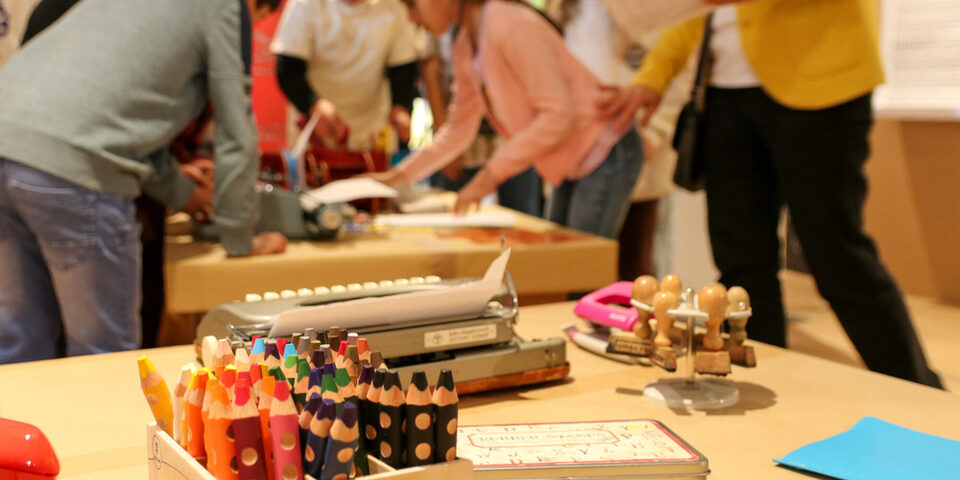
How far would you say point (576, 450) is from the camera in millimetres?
701

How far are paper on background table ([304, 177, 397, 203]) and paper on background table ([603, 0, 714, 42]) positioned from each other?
28.9 inches

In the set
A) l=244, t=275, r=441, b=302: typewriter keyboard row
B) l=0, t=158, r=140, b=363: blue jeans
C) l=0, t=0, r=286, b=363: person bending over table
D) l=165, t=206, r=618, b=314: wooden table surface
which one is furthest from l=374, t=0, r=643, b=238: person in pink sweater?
l=244, t=275, r=441, b=302: typewriter keyboard row

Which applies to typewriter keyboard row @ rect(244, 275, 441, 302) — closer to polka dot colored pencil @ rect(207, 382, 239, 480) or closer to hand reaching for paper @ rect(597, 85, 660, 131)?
polka dot colored pencil @ rect(207, 382, 239, 480)

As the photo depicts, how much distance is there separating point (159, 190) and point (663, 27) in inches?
45.3

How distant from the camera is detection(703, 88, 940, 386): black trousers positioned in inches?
63.2

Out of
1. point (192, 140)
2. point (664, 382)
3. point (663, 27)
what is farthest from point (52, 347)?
point (663, 27)

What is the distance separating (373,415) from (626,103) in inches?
68.6

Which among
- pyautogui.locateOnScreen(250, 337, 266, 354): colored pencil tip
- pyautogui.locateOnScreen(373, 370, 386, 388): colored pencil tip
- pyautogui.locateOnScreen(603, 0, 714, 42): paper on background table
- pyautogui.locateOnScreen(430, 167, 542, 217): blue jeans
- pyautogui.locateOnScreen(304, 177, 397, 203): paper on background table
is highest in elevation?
pyautogui.locateOnScreen(603, 0, 714, 42): paper on background table

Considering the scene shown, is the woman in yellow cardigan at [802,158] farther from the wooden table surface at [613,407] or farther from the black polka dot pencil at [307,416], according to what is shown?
the black polka dot pencil at [307,416]

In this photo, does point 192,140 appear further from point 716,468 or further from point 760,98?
point 716,468

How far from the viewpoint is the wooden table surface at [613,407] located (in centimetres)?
75

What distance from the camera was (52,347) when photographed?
1.50 m

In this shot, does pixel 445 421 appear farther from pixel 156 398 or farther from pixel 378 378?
pixel 156 398

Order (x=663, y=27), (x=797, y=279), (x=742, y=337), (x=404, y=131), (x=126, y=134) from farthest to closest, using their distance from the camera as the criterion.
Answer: (x=797, y=279) → (x=404, y=131) → (x=663, y=27) → (x=126, y=134) → (x=742, y=337)
